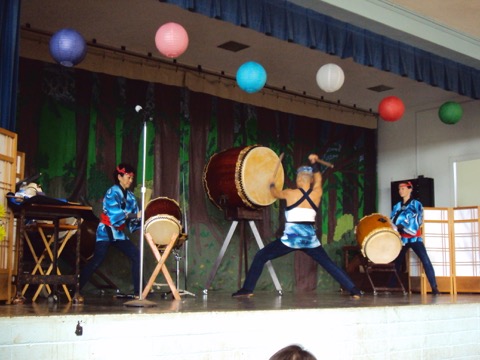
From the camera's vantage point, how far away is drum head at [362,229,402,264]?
729 cm

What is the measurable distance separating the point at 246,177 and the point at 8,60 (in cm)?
294

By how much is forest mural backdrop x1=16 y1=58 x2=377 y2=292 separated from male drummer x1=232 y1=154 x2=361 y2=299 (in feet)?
4.77

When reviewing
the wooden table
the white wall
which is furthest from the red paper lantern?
the wooden table

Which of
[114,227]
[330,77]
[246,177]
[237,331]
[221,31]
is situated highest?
[221,31]

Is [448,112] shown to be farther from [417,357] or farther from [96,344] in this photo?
[96,344]

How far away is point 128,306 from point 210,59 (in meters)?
4.40

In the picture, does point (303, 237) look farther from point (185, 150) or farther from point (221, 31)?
point (185, 150)

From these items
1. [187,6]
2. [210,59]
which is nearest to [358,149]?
[210,59]

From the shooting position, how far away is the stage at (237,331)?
3064 mm

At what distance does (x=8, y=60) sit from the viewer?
4.55 m

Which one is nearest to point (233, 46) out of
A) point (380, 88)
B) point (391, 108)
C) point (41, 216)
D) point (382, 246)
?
point (391, 108)

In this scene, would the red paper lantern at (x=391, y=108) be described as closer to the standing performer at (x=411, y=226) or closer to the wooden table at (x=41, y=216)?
the standing performer at (x=411, y=226)

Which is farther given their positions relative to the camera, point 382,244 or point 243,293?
point 382,244

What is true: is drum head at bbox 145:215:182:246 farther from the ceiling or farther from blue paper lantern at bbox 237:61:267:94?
the ceiling
